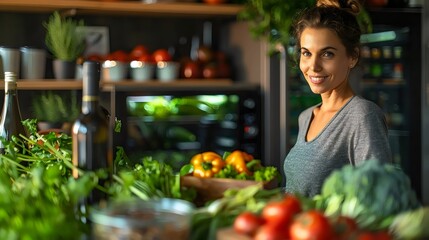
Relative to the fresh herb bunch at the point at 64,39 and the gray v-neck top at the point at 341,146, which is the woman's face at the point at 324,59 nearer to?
the gray v-neck top at the point at 341,146

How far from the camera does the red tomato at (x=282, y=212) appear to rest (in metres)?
1.17

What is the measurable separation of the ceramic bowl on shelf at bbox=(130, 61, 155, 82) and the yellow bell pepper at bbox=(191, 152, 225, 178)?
8.46ft

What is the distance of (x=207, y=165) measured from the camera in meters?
2.04

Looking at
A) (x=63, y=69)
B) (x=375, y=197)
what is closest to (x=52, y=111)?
(x=63, y=69)

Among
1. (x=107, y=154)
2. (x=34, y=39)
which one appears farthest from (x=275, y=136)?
(x=107, y=154)

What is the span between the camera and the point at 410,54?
5.19m

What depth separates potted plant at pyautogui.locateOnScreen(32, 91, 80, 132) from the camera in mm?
4281

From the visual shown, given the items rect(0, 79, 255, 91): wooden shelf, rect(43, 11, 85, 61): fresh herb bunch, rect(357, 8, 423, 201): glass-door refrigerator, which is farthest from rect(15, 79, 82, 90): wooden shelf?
rect(357, 8, 423, 201): glass-door refrigerator

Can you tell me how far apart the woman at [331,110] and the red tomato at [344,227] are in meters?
1.02

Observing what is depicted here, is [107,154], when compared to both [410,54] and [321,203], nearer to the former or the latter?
[321,203]

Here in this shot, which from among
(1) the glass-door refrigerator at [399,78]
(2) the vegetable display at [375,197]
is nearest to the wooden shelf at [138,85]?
(1) the glass-door refrigerator at [399,78]

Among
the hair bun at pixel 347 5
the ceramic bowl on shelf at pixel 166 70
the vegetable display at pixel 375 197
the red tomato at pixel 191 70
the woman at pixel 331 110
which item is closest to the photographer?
the vegetable display at pixel 375 197

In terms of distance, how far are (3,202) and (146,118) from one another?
335cm

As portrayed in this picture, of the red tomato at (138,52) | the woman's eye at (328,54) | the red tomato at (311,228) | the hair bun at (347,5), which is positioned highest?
the hair bun at (347,5)
